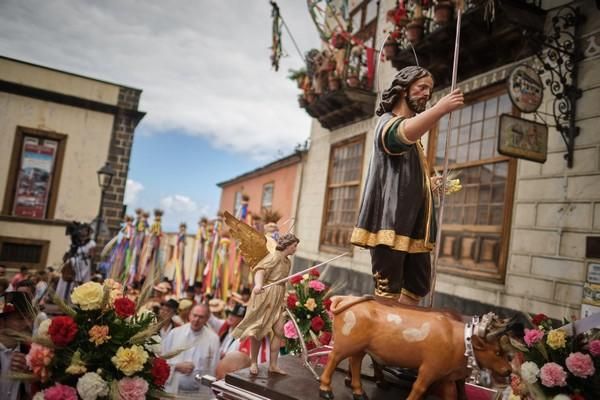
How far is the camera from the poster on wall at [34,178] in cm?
1389

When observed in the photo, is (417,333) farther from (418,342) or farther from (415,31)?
(415,31)

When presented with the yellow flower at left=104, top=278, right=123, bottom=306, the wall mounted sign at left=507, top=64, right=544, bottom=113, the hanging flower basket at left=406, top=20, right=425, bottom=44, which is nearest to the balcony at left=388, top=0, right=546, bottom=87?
the hanging flower basket at left=406, top=20, right=425, bottom=44

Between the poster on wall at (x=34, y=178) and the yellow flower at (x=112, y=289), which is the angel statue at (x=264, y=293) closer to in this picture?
the yellow flower at (x=112, y=289)

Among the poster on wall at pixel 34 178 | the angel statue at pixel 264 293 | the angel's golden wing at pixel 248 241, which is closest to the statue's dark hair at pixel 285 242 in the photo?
the angel statue at pixel 264 293

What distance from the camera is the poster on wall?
45.6 ft

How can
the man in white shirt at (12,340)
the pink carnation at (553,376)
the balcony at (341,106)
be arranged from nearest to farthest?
the pink carnation at (553,376), the man in white shirt at (12,340), the balcony at (341,106)

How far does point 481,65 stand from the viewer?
6805mm

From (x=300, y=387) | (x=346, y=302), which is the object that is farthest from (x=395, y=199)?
(x=300, y=387)

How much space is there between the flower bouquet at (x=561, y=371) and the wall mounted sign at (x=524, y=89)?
11.7 ft

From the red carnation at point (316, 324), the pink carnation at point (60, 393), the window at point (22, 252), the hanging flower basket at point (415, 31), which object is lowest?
the window at point (22, 252)

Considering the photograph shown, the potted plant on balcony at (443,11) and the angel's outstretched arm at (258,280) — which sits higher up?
the potted plant on balcony at (443,11)

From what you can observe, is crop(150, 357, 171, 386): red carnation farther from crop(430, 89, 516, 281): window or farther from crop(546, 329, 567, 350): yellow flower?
crop(430, 89, 516, 281): window

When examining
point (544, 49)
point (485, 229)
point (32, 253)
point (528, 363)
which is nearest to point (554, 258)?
point (485, 229)

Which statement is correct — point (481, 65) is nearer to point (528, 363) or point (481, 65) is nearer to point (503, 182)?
point (503, 182)
